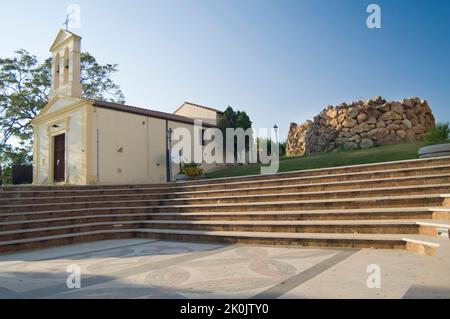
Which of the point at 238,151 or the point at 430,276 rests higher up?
the point at 238,151

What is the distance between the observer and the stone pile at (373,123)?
1534 cm

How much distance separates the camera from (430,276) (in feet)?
9.42

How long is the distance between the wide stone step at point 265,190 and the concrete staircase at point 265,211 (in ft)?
0.06

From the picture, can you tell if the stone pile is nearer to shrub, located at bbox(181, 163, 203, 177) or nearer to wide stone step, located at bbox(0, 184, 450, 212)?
shrub, located at bbox(181, 163, 203, 177)

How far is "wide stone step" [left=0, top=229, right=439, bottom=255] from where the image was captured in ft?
16.2

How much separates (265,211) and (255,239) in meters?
1.48

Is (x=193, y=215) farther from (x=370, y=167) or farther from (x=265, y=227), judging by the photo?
(x=370, y=167)

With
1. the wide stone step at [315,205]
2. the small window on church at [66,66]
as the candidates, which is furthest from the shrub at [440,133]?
the small window on church at [66,66]

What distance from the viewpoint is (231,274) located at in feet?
13.7

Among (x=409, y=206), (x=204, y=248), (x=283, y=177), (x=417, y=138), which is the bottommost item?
(x=204, y=248)

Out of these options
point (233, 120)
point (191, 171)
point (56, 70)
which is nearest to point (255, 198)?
point (191, 171)
